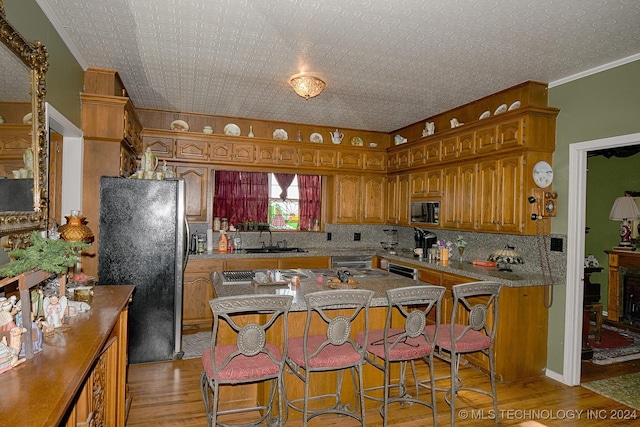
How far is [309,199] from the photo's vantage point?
20.0ft

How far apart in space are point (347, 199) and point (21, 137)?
437cm

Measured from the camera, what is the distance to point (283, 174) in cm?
595

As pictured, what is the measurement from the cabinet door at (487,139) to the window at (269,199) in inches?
105

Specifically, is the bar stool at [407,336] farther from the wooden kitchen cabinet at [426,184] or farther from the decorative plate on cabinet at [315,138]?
the decorative plate on cabinet at [315,138]

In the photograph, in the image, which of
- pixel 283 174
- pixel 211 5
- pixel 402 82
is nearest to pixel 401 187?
pixel 283 174

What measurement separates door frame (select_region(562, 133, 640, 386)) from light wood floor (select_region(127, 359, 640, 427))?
0.22m

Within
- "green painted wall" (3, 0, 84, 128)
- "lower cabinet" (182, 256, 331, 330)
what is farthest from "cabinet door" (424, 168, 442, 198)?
"green painted wall" (3, 0, 84, 128)

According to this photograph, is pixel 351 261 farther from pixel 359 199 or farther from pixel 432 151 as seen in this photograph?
pixel 432 151

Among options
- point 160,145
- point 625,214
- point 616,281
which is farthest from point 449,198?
point 160,145

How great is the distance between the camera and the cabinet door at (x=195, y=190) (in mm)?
5164

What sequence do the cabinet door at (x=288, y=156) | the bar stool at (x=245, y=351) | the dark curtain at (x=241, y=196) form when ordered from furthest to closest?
the dark curtain at (x=241, y=196)
the cabinet door at (x=288, y=156)
the bar stool at (x=245, y=351)

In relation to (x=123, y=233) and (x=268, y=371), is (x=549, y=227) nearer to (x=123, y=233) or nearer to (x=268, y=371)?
(x=268, y=371)

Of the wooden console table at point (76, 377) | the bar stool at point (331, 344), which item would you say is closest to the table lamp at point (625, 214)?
the bar stool at point (331, 344)

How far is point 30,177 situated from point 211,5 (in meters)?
1.49
